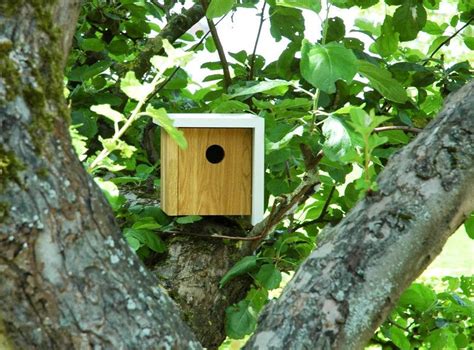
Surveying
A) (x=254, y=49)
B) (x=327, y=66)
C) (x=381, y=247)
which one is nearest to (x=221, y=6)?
(x=327, y=66)

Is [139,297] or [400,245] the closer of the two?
[139,297]

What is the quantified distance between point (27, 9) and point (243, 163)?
948 millimetres

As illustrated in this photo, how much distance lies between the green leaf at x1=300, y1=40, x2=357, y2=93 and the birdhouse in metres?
0.29

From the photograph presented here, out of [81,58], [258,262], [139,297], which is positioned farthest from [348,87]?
[139,297]

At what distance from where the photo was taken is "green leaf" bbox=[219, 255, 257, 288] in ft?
5.68

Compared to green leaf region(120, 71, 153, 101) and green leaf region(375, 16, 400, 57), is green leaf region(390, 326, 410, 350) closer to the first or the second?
green leaf region(375, 16, 400, 57)

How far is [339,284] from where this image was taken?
1.15 m

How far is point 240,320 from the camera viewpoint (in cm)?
174

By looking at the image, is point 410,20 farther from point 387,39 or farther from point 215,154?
point 215,154

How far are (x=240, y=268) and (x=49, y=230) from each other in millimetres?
820

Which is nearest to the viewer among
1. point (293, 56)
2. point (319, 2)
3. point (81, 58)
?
point (319, 2)

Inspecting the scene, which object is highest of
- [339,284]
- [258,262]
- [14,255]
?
[14,255]

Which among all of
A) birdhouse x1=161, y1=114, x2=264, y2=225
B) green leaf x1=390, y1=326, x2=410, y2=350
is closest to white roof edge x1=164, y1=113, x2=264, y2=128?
birdhouse x1=161, y1=114, x2=264, y2=225

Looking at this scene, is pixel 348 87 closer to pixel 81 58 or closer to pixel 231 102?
pixel 231 102
